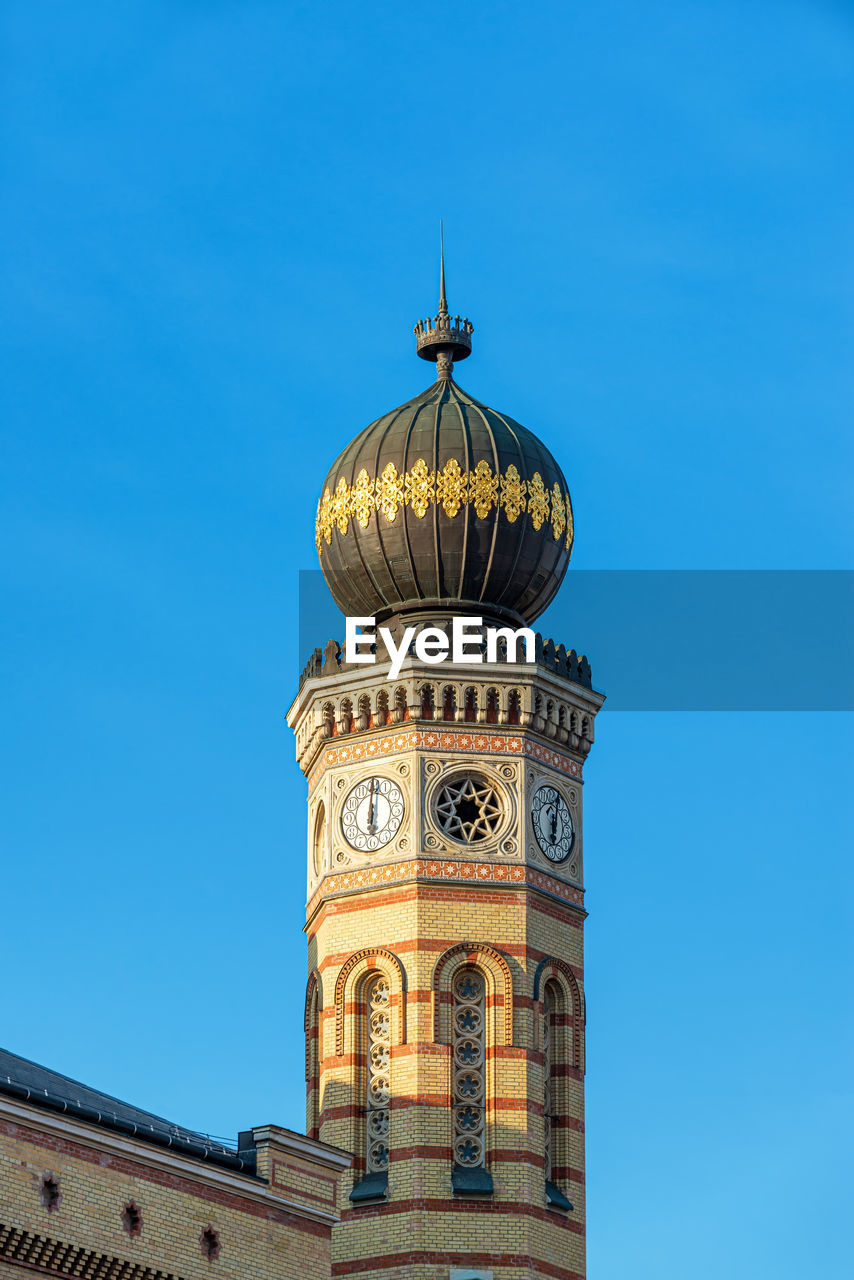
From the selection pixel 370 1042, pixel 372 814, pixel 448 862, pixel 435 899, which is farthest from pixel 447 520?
pixel 370 1042

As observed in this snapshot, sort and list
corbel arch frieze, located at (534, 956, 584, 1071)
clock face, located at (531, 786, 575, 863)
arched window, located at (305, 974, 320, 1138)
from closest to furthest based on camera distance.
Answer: arched window, located at (305, 974, 320, 1138), corbel arch frieze, located at (534, 956, 584, 1071), clock face, located at (531, 786, 575, 863)

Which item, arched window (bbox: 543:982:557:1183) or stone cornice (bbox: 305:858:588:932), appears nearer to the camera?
arched window (bbox: 543:982:557:1183)

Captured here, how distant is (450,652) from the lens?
59125mm

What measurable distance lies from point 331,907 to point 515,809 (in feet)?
13.3

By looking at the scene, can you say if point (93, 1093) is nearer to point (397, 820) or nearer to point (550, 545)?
point (397, 820)

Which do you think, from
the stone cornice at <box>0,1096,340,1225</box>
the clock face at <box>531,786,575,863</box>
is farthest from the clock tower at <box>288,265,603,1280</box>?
the stone cornice at <box>0,1096,340,1225</box>

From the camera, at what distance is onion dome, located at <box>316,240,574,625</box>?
59875mm

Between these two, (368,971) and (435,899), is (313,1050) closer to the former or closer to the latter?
(368,971)

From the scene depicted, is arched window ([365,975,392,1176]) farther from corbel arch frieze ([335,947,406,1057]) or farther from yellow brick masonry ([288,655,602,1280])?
corbel arch frieze ([335,947,406,1057])

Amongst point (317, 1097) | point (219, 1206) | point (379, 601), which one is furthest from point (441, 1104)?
point (379, 601)

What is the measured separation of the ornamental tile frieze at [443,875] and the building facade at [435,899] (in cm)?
4

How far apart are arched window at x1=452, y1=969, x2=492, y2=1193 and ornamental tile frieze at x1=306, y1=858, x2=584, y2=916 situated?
6.02 feet

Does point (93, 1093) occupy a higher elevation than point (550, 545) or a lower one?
lower

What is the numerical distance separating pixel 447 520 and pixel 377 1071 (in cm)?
1111
